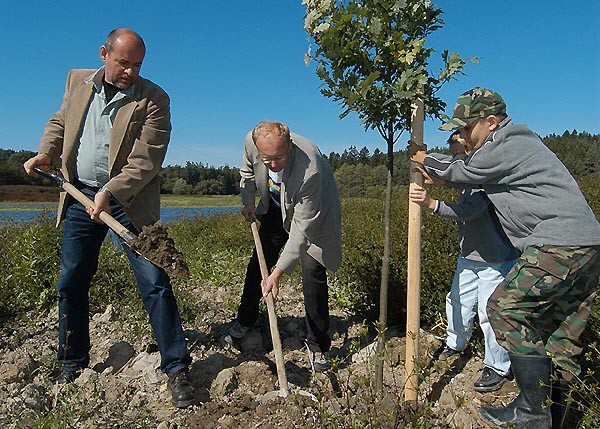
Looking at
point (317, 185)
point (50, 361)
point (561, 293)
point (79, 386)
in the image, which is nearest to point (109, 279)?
point (50, 361)

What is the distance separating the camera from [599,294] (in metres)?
3.47

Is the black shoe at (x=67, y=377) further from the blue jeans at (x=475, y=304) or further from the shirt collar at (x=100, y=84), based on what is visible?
the blue jeans at (x=475, y=304)

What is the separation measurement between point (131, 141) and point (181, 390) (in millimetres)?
1624

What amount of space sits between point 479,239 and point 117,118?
2.50m

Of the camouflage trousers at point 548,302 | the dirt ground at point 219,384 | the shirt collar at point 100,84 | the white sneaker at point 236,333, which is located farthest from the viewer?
the white sneaker at point 236,333

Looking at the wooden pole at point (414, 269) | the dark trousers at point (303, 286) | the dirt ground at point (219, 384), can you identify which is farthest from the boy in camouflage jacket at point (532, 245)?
the dark trousers at point (303, 286)

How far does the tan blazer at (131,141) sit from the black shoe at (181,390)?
40.1 inches

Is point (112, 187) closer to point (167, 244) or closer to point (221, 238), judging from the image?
point (167, 244)

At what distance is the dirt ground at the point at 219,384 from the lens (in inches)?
104

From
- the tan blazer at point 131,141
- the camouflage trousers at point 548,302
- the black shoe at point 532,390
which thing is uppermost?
the tan blazer at point 131,141

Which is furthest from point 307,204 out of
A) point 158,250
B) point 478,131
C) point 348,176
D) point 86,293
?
point 348,176

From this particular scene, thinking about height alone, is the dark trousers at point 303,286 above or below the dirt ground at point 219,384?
above

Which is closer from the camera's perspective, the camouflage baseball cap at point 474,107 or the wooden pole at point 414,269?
the camouflage baseball cap at point 474,107

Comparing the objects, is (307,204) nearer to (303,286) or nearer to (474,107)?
(303,286)
